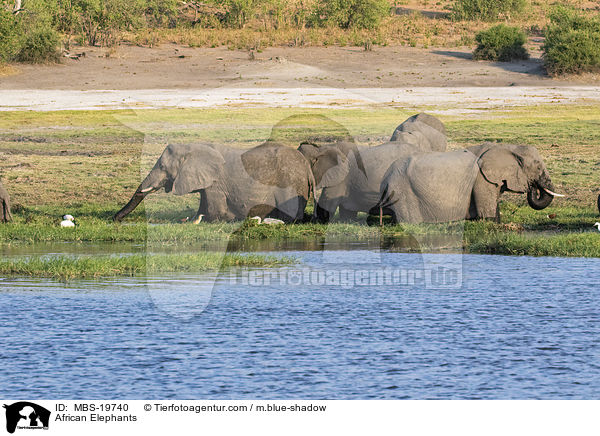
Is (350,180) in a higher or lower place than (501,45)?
lower

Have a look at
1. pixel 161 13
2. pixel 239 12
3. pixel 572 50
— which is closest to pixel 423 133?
pixel 572 50

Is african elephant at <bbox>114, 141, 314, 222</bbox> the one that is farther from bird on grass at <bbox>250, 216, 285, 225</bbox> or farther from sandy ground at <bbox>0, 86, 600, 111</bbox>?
sandy ground at <bbox>0, 86, 600, 111</bbox>

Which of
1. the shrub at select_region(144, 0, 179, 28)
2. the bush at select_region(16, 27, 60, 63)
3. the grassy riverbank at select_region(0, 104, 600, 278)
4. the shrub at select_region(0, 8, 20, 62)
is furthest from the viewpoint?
the shrub at select_region(144, 0, 179, 28)

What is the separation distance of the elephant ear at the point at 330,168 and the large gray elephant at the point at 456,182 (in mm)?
695

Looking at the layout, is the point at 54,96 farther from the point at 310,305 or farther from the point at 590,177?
the point at 310,305

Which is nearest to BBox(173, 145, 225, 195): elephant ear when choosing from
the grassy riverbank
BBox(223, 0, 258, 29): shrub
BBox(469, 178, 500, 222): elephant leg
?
the grassy riverbank

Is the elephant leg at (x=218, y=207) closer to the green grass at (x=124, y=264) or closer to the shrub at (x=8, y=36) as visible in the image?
the green grass at (x=124, y=264)

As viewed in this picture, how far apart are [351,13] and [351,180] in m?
38.3

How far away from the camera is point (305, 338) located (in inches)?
383

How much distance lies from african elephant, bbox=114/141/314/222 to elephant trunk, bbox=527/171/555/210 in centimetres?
321

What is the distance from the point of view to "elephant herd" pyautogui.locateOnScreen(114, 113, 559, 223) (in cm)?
1525

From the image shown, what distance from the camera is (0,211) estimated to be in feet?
52.6

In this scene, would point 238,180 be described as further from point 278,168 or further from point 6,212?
point 6,212
